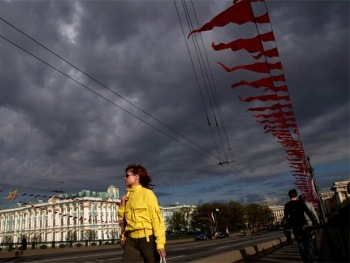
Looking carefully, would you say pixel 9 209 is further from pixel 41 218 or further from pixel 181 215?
pixel 181 215

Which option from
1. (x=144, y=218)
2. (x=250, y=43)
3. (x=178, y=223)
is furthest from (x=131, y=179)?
(x=178, y=223)

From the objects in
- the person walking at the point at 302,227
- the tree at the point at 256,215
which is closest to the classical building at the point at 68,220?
the tree at the point at 256,215

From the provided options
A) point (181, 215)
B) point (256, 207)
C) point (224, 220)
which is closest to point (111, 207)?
point (181, 215)

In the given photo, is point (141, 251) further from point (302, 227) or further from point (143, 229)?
point (302, 227)

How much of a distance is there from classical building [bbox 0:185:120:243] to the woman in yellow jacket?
294ft

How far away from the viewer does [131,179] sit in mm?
3873

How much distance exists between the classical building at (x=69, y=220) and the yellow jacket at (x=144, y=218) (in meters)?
89.5

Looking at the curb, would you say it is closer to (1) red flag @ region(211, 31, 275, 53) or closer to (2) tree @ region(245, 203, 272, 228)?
(1) red flag @ region(211, 31, 275, 53)

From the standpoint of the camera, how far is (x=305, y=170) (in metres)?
29.2

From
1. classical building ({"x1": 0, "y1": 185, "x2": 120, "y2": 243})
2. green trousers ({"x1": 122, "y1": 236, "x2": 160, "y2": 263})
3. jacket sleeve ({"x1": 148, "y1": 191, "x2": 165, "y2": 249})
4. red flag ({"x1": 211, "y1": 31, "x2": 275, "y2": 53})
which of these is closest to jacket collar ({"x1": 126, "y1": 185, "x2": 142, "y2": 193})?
jacket sleeve ({"x1": 148, "y1": 191, "x2": 165, "y2": 249})

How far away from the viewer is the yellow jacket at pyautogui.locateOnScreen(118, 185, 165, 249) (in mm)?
3578

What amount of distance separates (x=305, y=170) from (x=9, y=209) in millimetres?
117388

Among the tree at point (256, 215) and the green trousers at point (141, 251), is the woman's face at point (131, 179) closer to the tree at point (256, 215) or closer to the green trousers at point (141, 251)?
the green trousers at point (141, 251)

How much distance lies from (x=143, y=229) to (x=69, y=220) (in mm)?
103586
